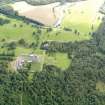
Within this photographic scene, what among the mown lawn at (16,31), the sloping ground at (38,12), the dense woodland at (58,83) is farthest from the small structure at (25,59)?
the sloping ground at (38,12)

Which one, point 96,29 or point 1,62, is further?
point 96,29

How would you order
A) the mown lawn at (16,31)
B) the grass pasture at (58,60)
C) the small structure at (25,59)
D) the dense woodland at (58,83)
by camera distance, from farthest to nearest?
the mown lawn at (16,31)
the grass pasture at (58,60)
the small structure at (25,59)
the dense woodland at (58,83)

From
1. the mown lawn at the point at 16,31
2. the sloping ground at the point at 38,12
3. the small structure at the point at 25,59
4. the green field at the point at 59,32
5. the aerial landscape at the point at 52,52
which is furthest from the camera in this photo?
the sloping ground at the point at 38,12

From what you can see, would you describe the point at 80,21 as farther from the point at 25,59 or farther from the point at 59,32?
the point at 25,59

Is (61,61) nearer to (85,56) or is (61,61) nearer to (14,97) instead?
(85,56)

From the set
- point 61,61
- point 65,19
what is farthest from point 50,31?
point 61,61

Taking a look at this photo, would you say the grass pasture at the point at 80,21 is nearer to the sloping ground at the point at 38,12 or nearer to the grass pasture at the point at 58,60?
the sloping ground at the point at 38,12

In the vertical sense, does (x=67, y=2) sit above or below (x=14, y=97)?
above

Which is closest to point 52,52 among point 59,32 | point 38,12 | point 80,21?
point 59,32

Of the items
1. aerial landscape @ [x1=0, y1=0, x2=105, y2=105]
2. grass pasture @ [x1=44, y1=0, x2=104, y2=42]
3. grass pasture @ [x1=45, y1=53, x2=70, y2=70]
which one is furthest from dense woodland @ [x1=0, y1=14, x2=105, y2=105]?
grass pasture @ [x1=44, y1=0, x2=104, y2=42]
